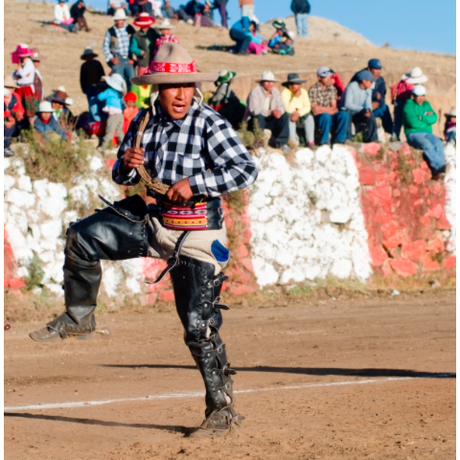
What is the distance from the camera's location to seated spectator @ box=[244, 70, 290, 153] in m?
12.7

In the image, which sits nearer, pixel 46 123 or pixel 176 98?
pixel 176 98

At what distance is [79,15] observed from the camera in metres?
28.7

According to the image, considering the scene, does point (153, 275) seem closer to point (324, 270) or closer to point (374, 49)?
point (324, 270)

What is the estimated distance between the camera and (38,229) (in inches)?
433

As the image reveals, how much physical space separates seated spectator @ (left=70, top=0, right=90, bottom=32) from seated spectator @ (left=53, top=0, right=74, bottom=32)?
0.58ft

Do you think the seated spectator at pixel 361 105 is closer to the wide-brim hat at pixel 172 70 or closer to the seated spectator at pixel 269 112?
the seated spectator at pixel 269 112

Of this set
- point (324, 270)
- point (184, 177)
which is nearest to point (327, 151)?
point (324, 270)

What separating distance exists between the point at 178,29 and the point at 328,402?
2646 centimetres

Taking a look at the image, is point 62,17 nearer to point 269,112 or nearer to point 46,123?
point 269,112

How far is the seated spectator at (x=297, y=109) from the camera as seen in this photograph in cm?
1288

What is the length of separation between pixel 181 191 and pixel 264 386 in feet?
9.11

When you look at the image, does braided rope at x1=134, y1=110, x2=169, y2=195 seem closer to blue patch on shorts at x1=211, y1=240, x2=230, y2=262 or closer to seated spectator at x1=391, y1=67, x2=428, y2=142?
blue patch on shorts at x1=211, y1=240, x2=230, y2=262

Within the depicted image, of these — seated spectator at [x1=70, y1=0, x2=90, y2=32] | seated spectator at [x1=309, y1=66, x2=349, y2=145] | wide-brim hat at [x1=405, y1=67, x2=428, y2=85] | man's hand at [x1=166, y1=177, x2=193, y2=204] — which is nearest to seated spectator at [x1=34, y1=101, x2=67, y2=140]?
seated spectator at [x1=309, y1=66, x2=349, y2=145]

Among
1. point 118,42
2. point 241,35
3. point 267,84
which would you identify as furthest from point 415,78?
point 241,35
